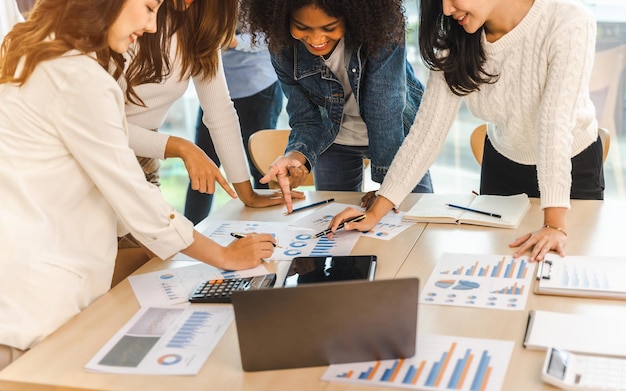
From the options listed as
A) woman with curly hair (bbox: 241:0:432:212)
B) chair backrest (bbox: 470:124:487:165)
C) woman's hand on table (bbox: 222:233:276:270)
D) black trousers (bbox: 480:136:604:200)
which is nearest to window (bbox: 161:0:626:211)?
chair backrest (bbox: 470:124:487:165)

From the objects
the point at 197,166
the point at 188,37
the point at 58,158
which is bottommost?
the point at 197,166

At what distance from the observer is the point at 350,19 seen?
6.34 ft

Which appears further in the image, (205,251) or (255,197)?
(255,197)

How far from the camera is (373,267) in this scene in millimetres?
1577

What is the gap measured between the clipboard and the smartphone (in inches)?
13.6

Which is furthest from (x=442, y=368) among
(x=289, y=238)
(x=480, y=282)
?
(x=289, y=238)

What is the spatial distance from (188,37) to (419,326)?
1019 mm

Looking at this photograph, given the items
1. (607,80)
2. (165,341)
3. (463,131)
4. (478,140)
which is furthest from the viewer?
(463,131)

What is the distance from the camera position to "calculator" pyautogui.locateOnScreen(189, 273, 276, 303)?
1466 millimetres

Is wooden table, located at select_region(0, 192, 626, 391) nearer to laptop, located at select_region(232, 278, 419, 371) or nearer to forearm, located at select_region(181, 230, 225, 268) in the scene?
laptop, located at select_region(232, 278, 419, 371)

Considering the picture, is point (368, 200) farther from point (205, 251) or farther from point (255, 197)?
point (205, 251)

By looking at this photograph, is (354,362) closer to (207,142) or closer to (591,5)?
(207,142)

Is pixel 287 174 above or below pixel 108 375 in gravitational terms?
above

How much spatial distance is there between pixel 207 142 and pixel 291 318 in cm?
211
